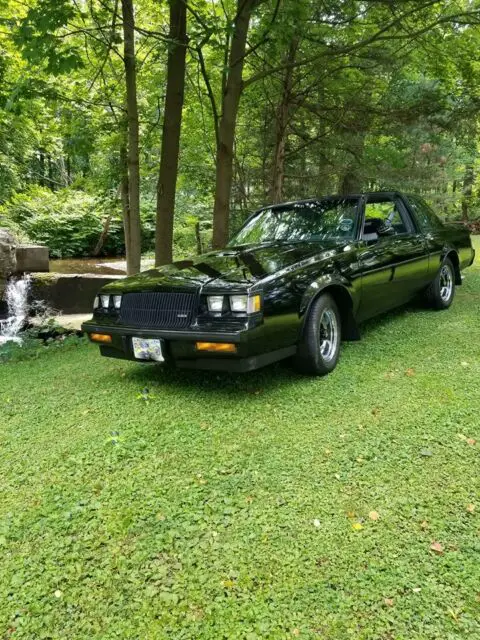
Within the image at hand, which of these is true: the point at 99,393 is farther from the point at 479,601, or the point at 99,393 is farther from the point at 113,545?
the point at 479,601

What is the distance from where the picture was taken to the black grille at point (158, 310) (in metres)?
3.49

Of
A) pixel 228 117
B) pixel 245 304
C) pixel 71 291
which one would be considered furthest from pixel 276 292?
pixel 71 291

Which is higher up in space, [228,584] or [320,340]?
[320,340]

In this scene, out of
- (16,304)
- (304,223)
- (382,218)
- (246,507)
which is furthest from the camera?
(16,304)

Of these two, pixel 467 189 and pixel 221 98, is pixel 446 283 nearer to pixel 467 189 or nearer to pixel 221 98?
pixel 221 98

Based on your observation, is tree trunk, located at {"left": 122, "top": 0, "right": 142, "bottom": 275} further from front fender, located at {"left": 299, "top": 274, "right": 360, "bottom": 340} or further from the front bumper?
front fender, located at {"left": 299, "top": 274, "right": 360, "bottom": 340}

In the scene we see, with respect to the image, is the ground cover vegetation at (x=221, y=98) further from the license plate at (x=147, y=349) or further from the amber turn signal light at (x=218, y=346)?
the amber turn signal light at (x=218, y=346)

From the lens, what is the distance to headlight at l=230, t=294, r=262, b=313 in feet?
10.7

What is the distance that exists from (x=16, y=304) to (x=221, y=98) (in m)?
5.72

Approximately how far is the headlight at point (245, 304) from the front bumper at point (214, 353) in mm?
128

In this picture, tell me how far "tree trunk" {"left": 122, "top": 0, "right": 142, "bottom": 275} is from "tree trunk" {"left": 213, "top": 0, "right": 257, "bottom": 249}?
4.18ft

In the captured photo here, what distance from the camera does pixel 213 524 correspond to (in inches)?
88.5

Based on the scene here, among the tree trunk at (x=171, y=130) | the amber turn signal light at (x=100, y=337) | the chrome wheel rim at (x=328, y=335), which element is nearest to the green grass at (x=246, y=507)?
the chrome wheel rim at (x=328, y=335)

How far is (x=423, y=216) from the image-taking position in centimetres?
599
